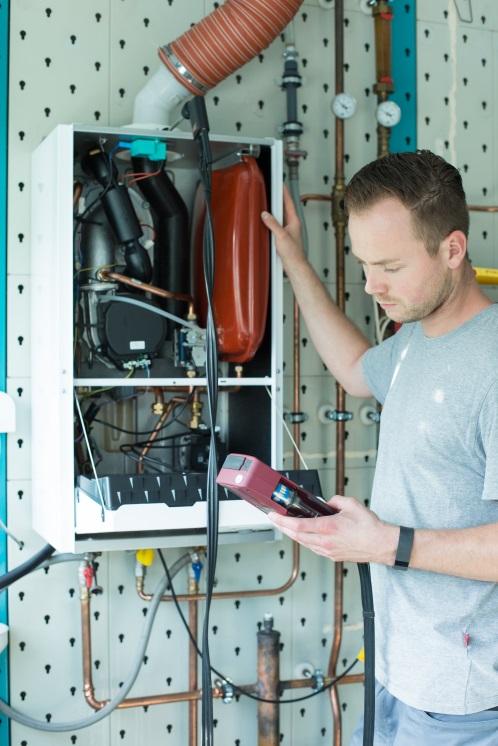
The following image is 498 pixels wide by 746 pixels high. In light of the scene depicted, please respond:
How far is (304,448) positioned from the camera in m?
2.44

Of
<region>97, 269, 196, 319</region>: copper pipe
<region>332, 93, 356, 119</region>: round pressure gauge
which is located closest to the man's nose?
<region>97, 269, 196, 319</region>: copper pipe

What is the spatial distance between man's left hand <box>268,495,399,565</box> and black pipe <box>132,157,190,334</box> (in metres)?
0.73

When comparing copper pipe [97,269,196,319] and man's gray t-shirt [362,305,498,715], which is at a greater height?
copper pipe [97,269,196,319]

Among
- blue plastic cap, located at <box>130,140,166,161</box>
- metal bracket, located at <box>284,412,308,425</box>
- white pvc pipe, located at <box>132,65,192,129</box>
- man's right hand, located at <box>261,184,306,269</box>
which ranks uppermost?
white pvc pipe, located at <box>132,65,192,129</box>

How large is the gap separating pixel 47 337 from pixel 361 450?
0.92 m

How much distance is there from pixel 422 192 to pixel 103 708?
4.43 feet

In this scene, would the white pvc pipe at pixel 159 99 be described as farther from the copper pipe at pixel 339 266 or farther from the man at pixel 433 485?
the man at pixel 433 485

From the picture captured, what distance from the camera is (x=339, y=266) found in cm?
239

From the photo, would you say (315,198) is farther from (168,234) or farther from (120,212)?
(120,212)

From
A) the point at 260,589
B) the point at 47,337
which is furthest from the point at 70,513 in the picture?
the point at 260,589

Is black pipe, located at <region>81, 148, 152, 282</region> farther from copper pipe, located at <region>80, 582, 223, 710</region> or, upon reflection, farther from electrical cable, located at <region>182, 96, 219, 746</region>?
copper pipe, located at <region>80, 582, 223, 710</region>

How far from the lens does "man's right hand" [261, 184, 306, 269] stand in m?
2.06

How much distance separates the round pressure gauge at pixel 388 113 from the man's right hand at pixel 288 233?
0.43 metres

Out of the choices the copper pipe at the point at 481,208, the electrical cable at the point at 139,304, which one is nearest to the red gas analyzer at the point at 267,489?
the electrical cable at the point at 139,304
